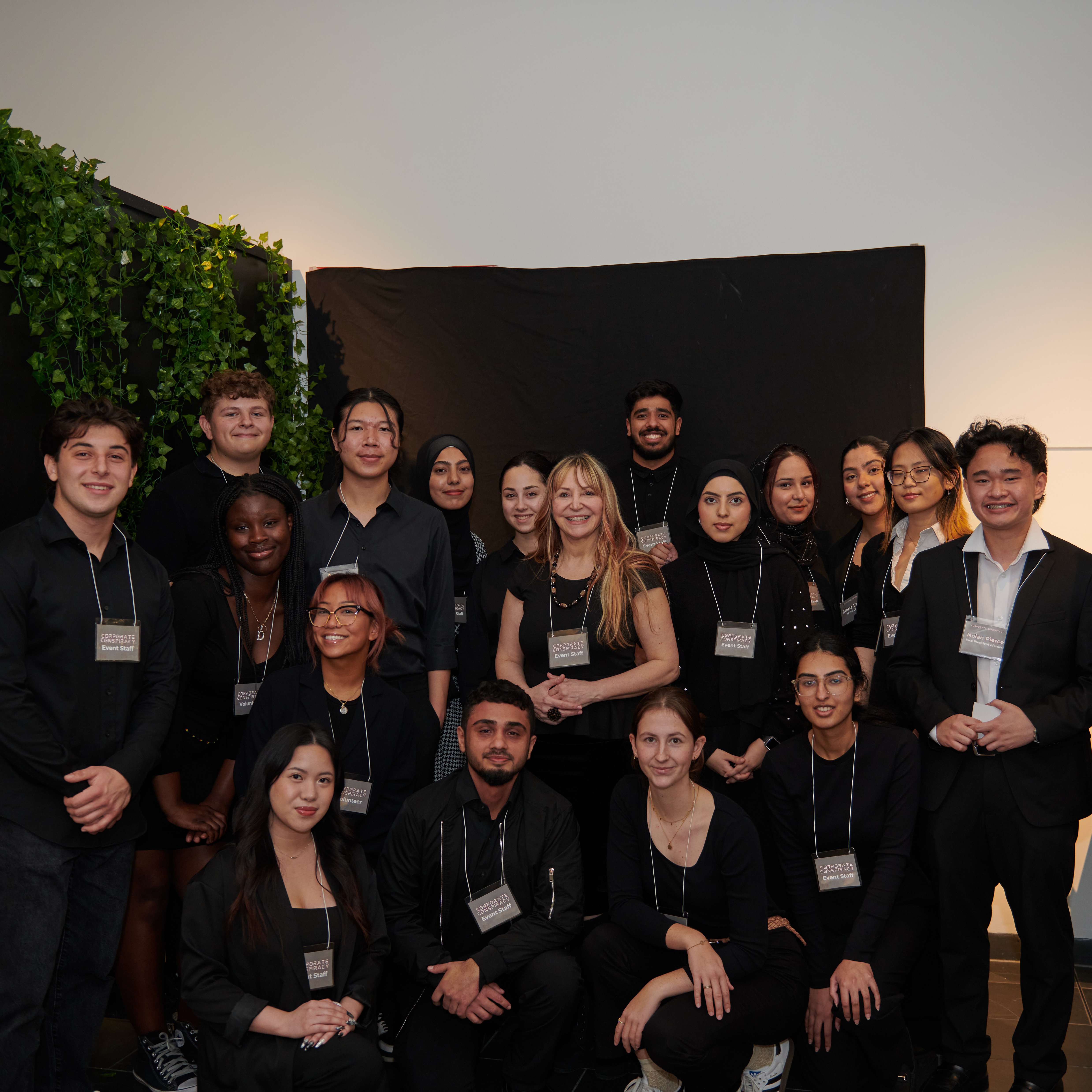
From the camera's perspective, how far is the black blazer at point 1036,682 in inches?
104

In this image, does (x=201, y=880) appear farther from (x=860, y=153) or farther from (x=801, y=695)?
(x=860, y=153)

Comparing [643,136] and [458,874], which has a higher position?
[643,136]

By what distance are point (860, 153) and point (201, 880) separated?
3744mm

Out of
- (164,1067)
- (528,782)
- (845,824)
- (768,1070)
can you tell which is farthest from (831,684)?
(164,1067)

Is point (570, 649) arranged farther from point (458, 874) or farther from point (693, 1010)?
point (693, 1010)

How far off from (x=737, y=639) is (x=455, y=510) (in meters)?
1.25

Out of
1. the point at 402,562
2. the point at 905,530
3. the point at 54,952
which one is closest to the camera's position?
the point at 54,952

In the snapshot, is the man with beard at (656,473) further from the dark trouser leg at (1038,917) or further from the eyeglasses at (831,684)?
the dark trouser leg at (1038,917)

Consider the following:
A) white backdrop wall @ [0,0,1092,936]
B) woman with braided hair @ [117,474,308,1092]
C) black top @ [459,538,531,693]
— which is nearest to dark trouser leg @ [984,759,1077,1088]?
white backdrop wall @ [0,0,1092,936]

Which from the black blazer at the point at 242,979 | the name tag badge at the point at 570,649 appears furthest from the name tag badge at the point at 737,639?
the black blazer at the point at 242,979

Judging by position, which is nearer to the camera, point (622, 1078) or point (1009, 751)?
→ point (1009, 751)

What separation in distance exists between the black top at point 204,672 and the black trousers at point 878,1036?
6.45 ft

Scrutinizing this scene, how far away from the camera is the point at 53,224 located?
290 cm

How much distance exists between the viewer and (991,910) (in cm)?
283
